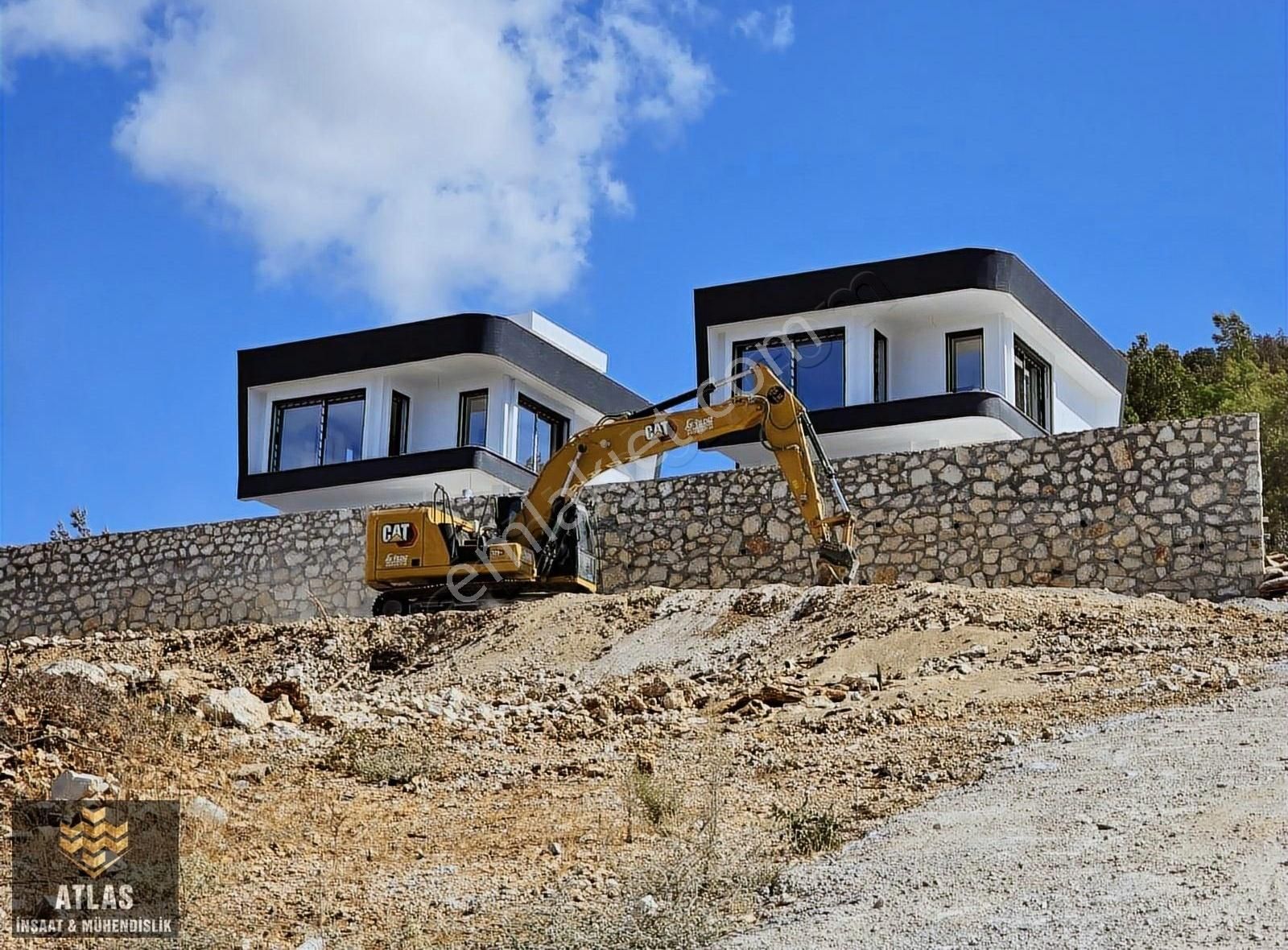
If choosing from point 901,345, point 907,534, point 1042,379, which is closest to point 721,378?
point 901,345

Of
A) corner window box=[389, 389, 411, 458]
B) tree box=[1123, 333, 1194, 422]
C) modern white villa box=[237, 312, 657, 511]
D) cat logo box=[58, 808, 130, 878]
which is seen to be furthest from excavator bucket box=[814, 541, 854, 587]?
tree box=[1123, 333, 1194, 422]

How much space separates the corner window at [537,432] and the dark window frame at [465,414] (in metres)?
0.87

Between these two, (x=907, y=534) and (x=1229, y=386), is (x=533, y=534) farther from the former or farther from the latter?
(x=1229, y=386)

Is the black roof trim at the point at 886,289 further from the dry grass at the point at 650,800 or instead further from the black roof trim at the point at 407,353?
the dry grass at the point at 650,800

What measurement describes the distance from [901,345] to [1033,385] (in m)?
2.81

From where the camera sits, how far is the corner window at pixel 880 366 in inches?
1066

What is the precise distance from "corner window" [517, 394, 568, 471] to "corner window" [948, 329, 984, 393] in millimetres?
8654

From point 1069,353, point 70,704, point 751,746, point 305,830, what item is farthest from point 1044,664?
point 1069,353

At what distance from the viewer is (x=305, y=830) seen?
28.5 feet

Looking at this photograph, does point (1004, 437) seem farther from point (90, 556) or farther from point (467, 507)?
point (90, 556)

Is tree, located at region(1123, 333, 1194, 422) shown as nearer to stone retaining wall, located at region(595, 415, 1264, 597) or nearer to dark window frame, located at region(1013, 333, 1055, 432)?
dark window frame, located at region(1013, 333, 1055, 432)

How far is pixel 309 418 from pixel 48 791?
22.7 m

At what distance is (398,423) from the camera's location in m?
31.0

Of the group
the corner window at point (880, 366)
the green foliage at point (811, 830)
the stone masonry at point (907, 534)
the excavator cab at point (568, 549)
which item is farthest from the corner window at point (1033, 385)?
the green foliage at point (811, 830)
